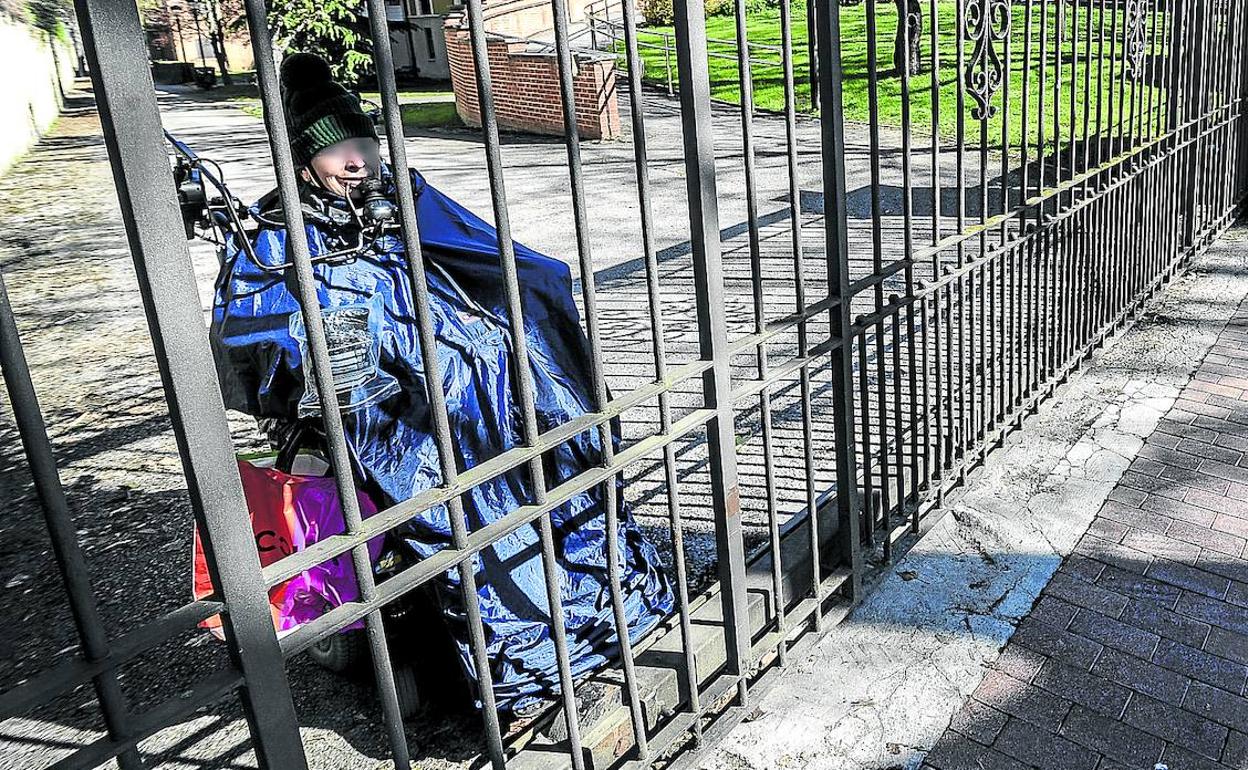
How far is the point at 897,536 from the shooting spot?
378cm

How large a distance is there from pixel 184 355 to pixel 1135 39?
5.24m

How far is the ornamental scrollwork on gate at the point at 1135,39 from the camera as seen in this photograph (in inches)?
199

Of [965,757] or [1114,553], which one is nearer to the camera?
[965,757]

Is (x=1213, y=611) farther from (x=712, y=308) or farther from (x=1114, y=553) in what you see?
(x=712, y=308)

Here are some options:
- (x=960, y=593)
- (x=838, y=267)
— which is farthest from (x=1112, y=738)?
(x=838, y=267)

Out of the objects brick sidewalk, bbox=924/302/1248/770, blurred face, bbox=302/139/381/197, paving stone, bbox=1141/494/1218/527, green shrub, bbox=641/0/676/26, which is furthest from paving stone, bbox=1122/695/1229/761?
green shrub, bbox=641/0/676/26

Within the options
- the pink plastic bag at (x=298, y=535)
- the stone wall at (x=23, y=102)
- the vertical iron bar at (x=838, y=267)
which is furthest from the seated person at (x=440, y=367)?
the stone wall at (x=23, y=102)

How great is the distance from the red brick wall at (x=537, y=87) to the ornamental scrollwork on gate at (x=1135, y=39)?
959 centimetres

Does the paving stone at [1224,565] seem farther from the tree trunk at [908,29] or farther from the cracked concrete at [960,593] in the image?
the tree trunk at [908,29]

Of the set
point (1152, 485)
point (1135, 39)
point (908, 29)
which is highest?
point (908, 29)

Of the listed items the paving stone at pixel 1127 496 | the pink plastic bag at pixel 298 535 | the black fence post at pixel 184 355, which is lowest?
the paving stone at pixel 1127 496

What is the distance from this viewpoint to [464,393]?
277cm

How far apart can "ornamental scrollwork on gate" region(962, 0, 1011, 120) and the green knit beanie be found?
2220 millimetres

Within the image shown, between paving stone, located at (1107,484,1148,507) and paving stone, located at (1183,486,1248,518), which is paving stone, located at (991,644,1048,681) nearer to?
paving stone, located at (1107,484,1148,507)
